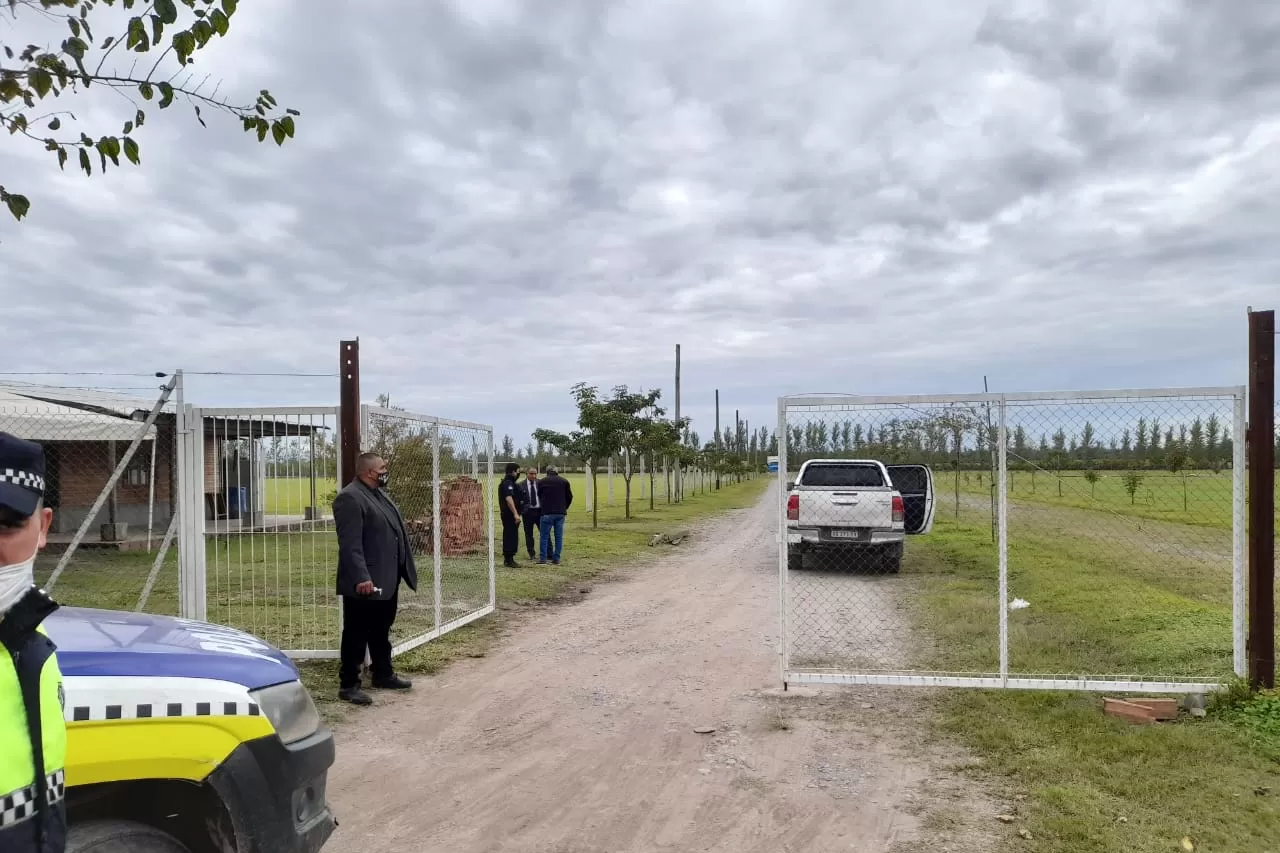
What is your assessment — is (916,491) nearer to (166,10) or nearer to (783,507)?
(783,507)

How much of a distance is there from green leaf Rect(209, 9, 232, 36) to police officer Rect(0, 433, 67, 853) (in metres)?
2.72

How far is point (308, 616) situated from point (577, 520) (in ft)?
56.9

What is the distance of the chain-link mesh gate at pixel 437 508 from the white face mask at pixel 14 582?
5811 mm

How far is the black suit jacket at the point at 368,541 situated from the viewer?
645 centimetres

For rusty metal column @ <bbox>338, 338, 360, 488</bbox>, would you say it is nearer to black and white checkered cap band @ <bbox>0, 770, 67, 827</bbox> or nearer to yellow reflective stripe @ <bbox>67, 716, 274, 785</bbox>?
yellow reflective stripe @ <bbox>67, 716, 274, 785</bbox>

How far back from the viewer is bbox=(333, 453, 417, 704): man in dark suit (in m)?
6.46

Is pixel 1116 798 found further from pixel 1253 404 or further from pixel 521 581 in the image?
pixel 521 581

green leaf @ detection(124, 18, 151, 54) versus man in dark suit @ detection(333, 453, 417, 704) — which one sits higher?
green leaf @ detection(124, 18, 151, 54)

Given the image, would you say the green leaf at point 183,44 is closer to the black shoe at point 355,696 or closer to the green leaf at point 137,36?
the green leaf at point 137,36

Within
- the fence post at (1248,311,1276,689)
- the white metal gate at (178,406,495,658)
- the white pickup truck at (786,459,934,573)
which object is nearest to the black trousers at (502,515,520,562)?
the white metal gate at (178,406,495,658)

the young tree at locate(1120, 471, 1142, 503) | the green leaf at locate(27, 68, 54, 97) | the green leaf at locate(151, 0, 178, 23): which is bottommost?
the young tree at locate(1120, 471, 1142, 503)

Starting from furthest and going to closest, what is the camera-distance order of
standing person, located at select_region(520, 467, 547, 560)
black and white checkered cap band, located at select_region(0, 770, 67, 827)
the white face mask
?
standing person, located at select_region(520, 467, 547, 560) < the white face mask < black and white checkered cap band, located at select_region(0, 770, 67, 827)

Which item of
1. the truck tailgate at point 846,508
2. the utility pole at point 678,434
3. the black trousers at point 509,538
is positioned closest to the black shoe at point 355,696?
the truck tailgate at point 846,508

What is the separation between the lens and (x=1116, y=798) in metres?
4.68
